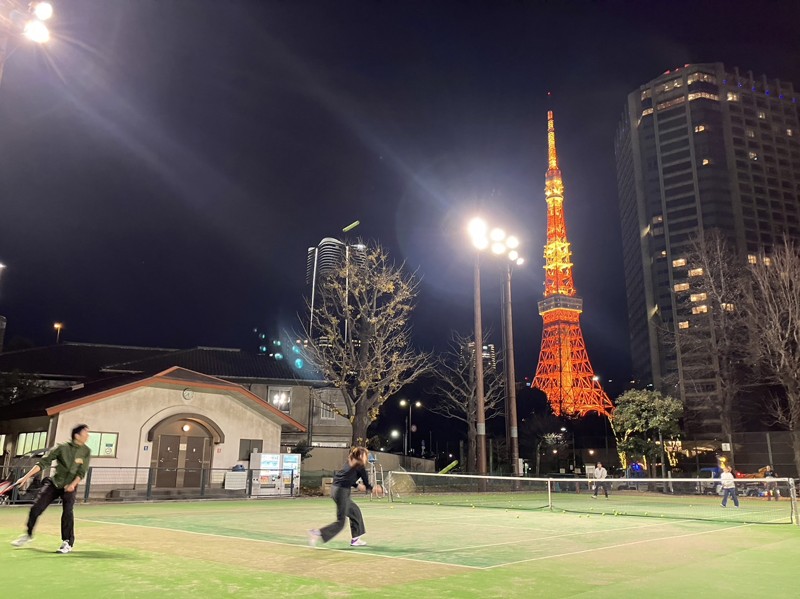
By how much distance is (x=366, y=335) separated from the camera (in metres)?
31.4

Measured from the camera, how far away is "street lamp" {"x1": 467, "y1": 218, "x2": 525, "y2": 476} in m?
24.2

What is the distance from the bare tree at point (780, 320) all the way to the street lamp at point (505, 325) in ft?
47.1

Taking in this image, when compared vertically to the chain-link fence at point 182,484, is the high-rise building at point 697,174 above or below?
above

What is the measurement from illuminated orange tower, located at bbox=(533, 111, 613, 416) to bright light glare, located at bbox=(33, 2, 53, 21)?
78.1 metres

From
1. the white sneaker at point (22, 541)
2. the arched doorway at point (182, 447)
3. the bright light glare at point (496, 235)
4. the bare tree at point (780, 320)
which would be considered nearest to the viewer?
the white sneaker at point (22, 541)

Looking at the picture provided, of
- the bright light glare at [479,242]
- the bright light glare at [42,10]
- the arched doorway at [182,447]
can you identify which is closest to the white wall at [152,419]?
the arched doorway at [182,447]

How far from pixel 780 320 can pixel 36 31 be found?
3688 centimetres

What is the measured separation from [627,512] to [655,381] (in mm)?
121472

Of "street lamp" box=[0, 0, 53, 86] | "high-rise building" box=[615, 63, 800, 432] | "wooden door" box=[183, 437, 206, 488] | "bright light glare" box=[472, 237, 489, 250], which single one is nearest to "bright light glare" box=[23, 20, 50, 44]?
"street lamp" box=[0, 0, 53, 86]

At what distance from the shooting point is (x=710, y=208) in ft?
438

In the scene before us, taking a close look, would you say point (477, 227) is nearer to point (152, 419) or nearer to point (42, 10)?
point (42, 10)

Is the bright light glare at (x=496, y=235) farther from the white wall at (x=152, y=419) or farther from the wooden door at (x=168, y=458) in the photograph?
the wooden door at (x=168, y=458)

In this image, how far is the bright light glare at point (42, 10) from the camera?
31.5ft

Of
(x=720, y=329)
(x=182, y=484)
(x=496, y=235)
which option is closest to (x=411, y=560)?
(x=496, y=235)
